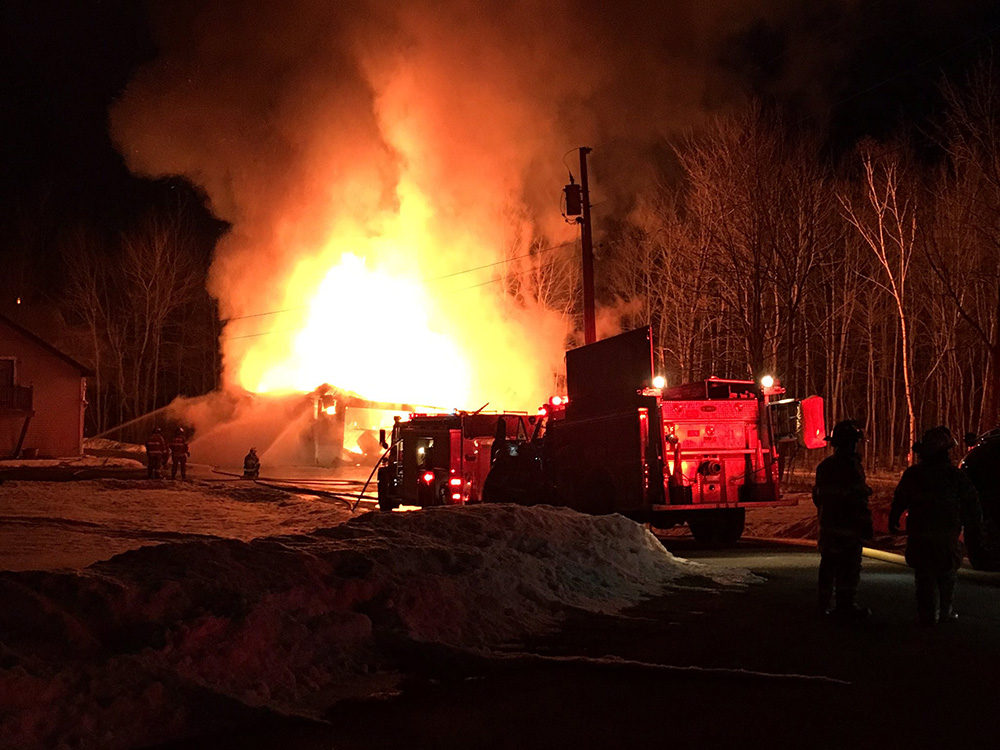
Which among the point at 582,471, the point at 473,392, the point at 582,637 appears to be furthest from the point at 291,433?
the point at 582,637

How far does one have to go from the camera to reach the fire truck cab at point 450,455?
1862 centimetres

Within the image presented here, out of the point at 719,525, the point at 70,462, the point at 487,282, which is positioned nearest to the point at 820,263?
the point at 487,282

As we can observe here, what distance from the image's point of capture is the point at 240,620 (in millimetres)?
5152

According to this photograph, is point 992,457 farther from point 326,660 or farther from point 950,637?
point 326,660

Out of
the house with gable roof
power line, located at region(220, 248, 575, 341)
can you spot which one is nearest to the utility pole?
power line, located at region(220, 248, 575, 341)

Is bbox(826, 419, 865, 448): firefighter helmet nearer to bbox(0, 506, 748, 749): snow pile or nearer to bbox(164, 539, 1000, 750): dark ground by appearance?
bbox(164, 539, 1000, 750): dark ground

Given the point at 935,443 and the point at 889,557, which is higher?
the point at 935,443

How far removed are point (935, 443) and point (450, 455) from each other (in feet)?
42.3

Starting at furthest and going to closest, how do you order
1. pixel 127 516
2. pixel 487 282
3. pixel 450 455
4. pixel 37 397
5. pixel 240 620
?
1. pixel 37 397
2. pixel 487 282
3. pixel 450 455
4. pixel 127 516
5. pixel 240 620

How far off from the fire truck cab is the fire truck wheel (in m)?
4.61

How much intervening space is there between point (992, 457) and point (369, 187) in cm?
3371

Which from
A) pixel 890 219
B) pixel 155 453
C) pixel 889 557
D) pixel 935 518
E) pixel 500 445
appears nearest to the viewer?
pixel 935 518

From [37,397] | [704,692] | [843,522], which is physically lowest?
[704,692]

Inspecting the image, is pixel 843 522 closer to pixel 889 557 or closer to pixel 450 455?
pixel 889 557
